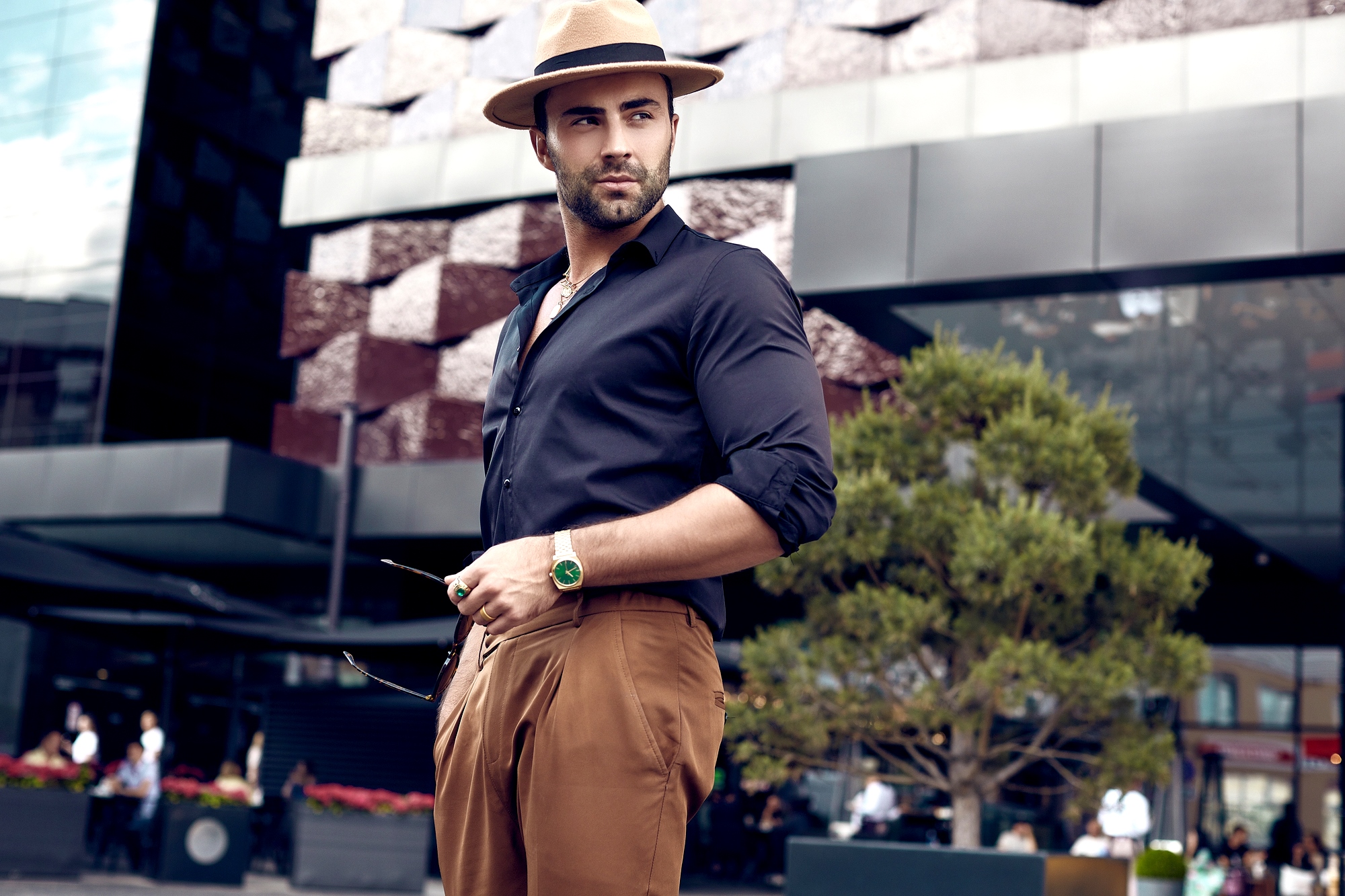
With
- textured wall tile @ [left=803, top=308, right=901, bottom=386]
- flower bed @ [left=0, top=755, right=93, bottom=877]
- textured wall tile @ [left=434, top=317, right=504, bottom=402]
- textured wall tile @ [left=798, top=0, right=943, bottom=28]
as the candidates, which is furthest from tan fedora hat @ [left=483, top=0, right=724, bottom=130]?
textured wall tile @ [left=434, top=317, right=504, bottom=402]

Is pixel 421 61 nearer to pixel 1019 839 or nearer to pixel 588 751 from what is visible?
pixel 1019 839

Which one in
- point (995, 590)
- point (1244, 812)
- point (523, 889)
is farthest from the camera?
point (1244, 812)

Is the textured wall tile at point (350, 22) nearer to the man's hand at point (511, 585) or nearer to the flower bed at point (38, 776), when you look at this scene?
the flower bed at point (38, 776)

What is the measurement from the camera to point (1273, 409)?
14.6 metres

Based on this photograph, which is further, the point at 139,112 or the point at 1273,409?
the point at 139,112

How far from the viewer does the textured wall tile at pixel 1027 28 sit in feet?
51.2

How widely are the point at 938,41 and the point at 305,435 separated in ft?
35.1

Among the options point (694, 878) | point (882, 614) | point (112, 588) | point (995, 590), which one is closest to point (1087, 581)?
point (995, 590)

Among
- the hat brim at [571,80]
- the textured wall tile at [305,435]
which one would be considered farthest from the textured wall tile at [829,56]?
the hat brim at [571,80]

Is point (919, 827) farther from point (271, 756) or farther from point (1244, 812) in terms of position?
point (271, 756)

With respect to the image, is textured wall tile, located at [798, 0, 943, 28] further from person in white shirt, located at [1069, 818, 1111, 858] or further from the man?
the man

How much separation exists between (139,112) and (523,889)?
25.2 m

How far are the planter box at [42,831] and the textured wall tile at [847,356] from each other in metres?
9.03

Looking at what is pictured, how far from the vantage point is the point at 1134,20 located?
15.3 meters
